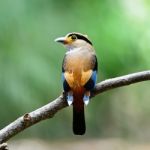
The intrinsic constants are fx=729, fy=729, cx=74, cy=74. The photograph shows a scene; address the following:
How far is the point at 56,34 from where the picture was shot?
2387 millimetres

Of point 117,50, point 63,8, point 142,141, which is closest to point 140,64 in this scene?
point 117,50

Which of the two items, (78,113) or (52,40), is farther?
(52,40)

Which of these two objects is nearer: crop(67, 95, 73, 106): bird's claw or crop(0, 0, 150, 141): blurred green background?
crop(67, 95, 73, 106): bird's claw

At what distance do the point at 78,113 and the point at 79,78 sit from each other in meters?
0.06

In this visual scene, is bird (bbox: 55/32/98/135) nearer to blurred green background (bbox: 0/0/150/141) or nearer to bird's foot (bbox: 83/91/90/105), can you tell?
bird's foot (bbox: 83/91/90/105)

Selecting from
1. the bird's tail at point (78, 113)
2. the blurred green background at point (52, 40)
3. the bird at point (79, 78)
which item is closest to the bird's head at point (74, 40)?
the bird at point (79, 78)

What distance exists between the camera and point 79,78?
1.26 m

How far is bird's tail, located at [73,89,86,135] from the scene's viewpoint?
1260mm

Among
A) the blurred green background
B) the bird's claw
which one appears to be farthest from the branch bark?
the blurred green background

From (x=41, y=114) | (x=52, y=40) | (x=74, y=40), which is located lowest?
(x=41, y=114)

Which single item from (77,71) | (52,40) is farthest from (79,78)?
(52,40)

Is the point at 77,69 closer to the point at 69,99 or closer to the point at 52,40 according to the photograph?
the point at 69,99

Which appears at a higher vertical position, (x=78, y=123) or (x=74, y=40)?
(x=74, y=40)

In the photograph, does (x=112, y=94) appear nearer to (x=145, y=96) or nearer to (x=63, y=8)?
(x=145, y=96)
